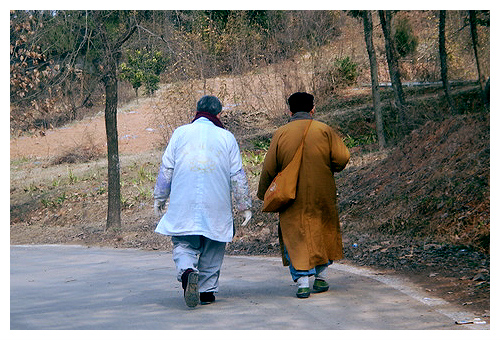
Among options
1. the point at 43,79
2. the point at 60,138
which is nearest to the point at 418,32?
the point at 60,138

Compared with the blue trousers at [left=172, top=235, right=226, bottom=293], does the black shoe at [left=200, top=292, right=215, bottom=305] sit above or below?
below

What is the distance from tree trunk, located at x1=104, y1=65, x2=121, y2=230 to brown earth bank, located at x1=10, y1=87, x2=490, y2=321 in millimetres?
362

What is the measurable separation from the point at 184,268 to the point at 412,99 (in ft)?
55.4

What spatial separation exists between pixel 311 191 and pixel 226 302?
1328mm

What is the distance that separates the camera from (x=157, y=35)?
1504cm

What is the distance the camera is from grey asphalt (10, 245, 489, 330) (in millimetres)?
6320

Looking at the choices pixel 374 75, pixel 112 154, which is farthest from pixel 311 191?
pixel 374 75

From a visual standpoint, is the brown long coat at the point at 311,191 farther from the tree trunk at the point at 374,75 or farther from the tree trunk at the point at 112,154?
the tree trunk at the point at 374,75

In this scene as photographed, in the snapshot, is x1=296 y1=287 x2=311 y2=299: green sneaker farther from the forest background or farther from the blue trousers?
the forest background

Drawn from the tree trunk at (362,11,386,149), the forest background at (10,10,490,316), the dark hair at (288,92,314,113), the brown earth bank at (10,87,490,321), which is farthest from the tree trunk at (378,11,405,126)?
the dark hair at (288,92,314,113)

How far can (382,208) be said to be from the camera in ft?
41.4

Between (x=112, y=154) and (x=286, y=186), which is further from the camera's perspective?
(x=112, y=154)

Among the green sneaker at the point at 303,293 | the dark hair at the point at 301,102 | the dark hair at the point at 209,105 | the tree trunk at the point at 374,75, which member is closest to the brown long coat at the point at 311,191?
the dark hair at the point at 301,102

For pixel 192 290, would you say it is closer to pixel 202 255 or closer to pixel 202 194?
pixel 202 255
